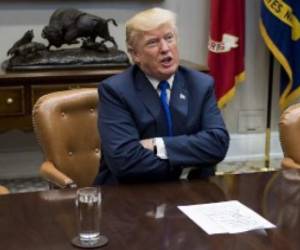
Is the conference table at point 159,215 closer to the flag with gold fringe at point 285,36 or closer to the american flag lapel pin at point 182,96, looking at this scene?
the american flag lapel pin at point 182,96

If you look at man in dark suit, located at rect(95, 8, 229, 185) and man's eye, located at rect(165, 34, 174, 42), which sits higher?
man's eye, located at rect(165, 34, 174, 42)

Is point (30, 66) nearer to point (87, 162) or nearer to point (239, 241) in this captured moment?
point (87, 162)

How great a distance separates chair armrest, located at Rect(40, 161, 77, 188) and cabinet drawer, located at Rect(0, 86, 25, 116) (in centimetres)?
139

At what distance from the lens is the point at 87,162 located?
2574mm

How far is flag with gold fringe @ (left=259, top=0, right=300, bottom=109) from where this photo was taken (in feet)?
14.3

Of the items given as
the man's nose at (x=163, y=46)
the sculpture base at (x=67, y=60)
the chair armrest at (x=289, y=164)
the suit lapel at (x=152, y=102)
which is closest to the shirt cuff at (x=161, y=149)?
the suit lapel at (x=152, y=102)

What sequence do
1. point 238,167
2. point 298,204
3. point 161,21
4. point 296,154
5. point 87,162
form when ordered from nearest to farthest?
point 298,204, point 161,21, point 296,154, point 87,162, point 238,167

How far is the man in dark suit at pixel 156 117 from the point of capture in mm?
2139

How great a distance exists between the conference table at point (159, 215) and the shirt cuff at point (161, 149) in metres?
0.15

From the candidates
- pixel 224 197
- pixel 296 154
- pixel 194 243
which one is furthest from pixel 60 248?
pixel 296 154

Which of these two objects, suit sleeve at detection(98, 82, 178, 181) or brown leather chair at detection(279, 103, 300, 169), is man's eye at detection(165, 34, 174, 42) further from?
brown leather chair at detection(279, 103, 300, 169)

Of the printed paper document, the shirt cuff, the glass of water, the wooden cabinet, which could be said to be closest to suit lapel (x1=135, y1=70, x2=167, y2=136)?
the shirt cuff

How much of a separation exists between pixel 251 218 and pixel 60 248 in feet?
1.74

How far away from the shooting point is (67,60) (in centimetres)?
389
